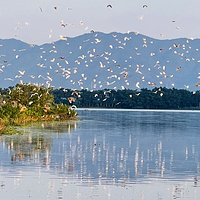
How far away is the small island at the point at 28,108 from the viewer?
69625 millimetres

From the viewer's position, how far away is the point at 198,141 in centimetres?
5466

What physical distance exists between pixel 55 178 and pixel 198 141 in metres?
27.4

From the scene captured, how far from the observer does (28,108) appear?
3258 inches

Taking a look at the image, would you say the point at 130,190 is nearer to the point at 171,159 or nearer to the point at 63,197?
the point at 63,197

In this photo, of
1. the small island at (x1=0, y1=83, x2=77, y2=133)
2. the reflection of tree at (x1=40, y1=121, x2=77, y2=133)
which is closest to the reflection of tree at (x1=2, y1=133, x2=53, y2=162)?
the reflection of tree at (x1=40, y1=121, x2=77, y2=133)

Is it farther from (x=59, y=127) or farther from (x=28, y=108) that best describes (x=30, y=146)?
(x=28, y=108)

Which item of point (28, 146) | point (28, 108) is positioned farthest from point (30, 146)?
point (28, 108)

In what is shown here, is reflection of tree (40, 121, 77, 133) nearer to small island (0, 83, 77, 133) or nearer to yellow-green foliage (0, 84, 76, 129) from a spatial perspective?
small island (0, 83, 77, 133)

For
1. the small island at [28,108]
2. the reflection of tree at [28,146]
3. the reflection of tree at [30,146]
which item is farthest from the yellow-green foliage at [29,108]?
the reflection of tree at [28,146]

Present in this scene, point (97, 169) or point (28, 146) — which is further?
point (28, 146)

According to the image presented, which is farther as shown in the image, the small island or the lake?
the small island

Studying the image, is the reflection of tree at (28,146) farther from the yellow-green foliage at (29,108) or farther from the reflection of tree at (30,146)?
the yellow-green foliage at (29,108)

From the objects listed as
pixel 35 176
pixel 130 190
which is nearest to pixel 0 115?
pixel 35 176

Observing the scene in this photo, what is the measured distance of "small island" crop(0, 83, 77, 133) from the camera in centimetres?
6962
